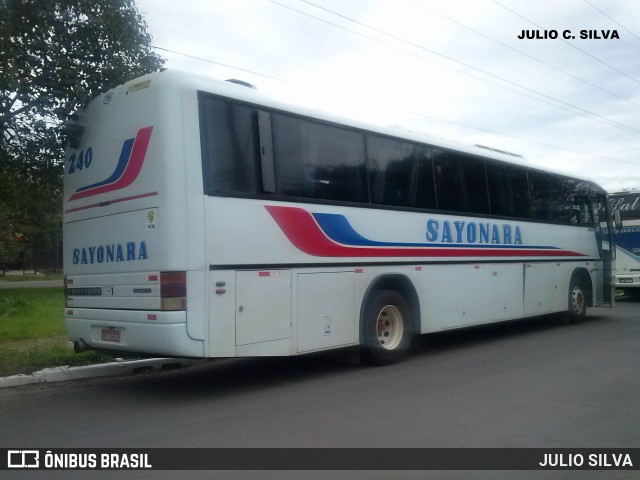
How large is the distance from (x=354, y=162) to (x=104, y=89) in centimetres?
373

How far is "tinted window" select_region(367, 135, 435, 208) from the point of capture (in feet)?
32.7

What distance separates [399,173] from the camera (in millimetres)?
10375

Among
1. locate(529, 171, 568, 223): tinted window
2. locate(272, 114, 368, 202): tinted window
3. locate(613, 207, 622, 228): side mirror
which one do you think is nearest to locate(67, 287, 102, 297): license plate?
locate(272, 114, 368, 202): tinted window

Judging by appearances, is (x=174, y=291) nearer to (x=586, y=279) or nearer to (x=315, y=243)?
(x=315, y=243)

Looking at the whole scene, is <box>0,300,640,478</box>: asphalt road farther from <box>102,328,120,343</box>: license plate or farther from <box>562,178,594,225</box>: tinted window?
<box>562,178,594,225</box>: tinted window

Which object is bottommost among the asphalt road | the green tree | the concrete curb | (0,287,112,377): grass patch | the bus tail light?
the asphalt road

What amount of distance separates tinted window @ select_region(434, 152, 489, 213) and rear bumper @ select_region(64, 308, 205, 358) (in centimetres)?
534

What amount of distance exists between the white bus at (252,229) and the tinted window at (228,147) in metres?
0.02

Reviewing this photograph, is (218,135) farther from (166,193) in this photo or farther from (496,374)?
(496,374)

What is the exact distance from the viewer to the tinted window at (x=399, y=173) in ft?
32.7

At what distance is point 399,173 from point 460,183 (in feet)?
5.81

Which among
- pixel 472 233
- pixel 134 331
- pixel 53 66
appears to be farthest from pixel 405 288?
pixel 53 66

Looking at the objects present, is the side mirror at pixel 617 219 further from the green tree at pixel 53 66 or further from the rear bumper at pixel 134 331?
the rear bumper at pixel 134 331

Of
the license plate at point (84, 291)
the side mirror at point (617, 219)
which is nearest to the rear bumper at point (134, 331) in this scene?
the license plate at point (84, 291)
